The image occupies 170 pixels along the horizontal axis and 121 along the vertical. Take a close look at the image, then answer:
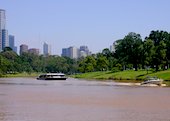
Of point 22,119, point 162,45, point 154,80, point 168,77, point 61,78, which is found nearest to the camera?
point 22,119

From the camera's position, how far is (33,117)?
3341cm

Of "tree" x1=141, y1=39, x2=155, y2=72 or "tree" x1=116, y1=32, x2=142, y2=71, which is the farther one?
"tree" x1=116, y1=32, x2=142, y2=71

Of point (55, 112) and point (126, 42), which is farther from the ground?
point (126, 42)

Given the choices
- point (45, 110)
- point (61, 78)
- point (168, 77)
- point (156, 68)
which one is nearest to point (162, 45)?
point (156, 68)

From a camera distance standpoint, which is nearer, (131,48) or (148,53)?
(148,53)

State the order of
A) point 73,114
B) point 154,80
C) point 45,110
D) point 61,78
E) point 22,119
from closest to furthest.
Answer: point 22,119 < point 73,114 < point 45,110 < point 154,80 < point 61,78

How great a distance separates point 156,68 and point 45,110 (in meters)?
118

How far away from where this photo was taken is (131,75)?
156 metres

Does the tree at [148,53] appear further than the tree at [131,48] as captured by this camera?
No

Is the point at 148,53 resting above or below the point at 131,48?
below

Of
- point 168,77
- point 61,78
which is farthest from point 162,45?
point 61,78

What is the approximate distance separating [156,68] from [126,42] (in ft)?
129

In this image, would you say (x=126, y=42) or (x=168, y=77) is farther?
(x=126, y=42)

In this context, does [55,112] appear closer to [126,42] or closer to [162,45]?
[162,45]
